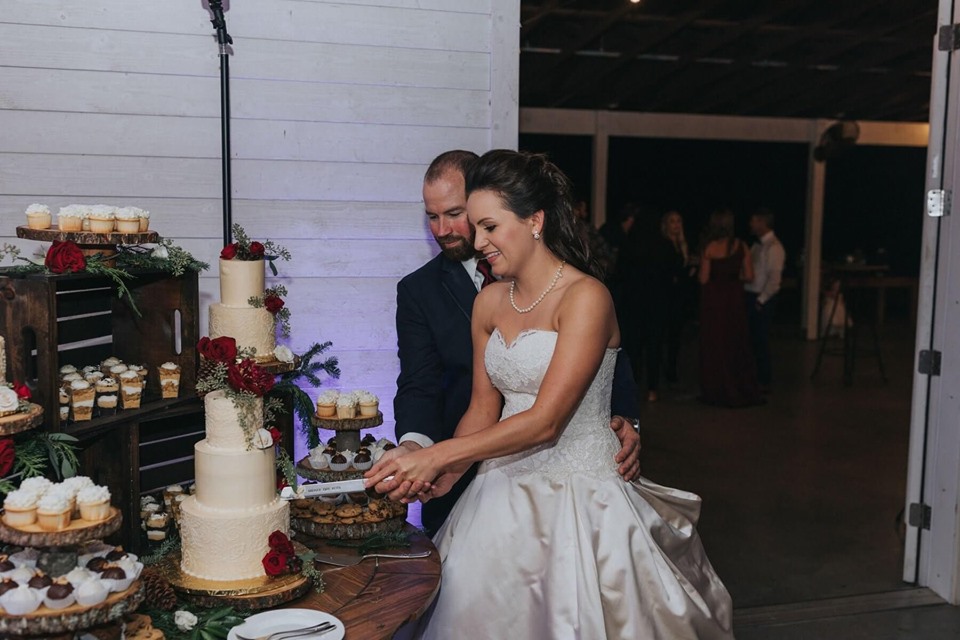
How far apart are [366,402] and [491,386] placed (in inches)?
14.1

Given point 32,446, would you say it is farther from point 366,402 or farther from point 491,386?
point 491,386

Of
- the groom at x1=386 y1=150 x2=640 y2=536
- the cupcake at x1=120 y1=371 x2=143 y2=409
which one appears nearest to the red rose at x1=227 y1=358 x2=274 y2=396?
the cupcake at x1=120 y1=371 x2=143 y2=409

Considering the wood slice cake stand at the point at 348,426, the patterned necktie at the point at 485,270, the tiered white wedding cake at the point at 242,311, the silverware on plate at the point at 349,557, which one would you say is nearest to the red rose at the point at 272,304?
the tiered white wedding cake at the point at 242,311

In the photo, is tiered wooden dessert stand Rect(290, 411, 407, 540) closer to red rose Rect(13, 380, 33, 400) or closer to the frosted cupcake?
red rose Rect(13, 380, 33, 400)

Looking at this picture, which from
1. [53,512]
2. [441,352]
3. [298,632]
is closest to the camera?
[53,512]

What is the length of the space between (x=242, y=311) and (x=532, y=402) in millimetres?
759

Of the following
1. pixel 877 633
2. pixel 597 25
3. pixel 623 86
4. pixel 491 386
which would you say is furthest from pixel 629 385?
pixel 623 86

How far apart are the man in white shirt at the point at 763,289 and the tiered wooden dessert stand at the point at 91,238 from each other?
693cm

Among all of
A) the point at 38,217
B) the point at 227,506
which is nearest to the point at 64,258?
the point at 38,217

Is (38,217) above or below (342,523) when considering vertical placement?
above

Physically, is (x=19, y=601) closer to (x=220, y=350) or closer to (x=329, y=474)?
(x=220, y=350)

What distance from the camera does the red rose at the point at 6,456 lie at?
184 centimetres

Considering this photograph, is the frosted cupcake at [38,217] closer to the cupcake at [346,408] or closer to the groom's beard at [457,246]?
the cupcake at [346,408]

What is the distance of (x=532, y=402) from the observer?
8.30 ft
